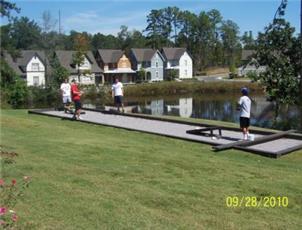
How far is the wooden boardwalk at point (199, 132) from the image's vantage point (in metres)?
12.1

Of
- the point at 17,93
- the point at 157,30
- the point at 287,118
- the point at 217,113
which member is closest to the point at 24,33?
the point at 157,30

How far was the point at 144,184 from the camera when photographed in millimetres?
7582

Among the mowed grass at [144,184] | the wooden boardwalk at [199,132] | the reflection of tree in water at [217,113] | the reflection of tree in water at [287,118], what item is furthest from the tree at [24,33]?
the mowed grass at [144,184]

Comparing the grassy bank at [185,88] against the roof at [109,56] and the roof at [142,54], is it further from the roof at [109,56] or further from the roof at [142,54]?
the roof at [142,54]

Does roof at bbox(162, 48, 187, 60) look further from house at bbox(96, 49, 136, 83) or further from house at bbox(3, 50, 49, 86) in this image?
house at bbox(3, 50, 49, 86)

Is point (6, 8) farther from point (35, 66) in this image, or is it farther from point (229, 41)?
point (229, 41)

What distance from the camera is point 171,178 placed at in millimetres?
8164

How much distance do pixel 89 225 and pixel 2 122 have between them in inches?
434

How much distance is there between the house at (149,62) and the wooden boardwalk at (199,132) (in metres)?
70.7

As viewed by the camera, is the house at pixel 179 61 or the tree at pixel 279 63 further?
the house at pixel 179 61

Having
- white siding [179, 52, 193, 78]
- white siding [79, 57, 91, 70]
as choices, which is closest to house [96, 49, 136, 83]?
white siding [79, 57, 91, 70]

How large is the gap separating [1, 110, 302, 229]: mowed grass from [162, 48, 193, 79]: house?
8392 centimetres

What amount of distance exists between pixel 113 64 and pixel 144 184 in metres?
81.2

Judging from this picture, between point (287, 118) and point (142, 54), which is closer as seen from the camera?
point (287, 118)
